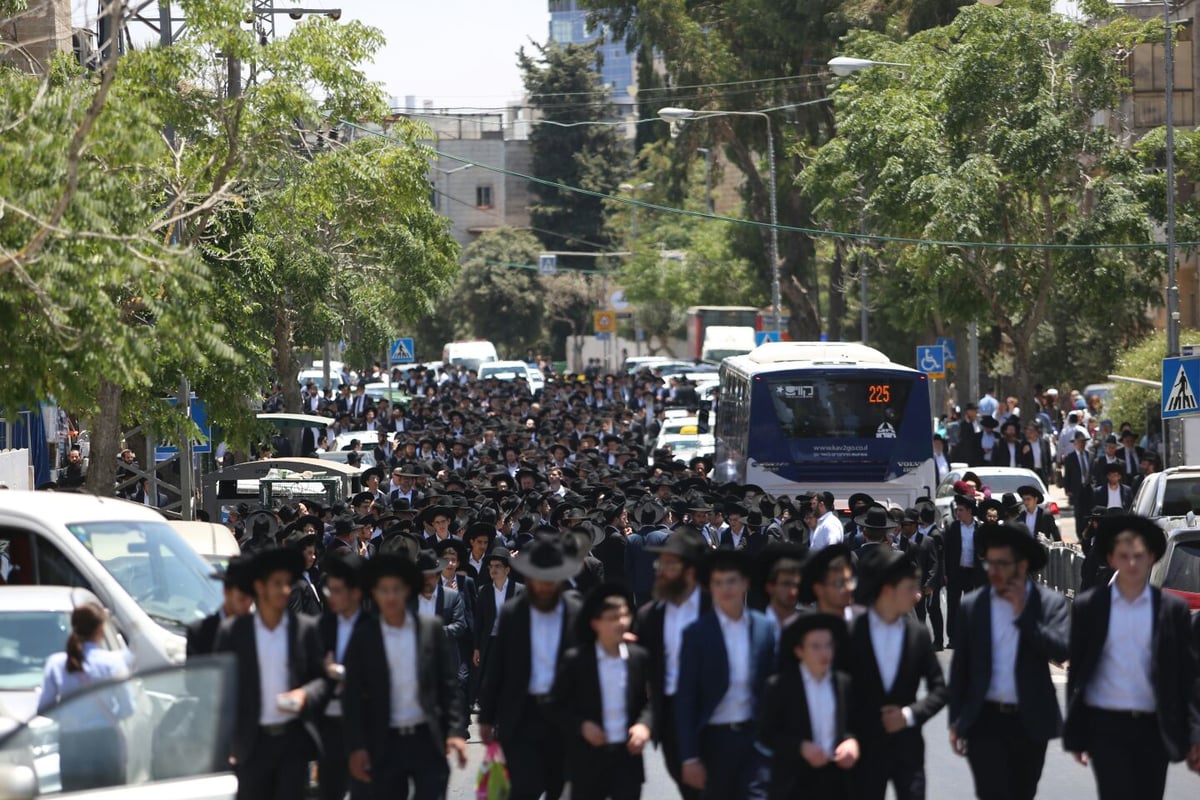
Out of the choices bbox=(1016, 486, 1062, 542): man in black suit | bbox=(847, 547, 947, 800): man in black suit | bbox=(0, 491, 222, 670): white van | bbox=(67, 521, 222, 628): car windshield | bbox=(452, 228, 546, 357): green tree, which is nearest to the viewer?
bbox=(847, 547, 947, 800): man in black suit

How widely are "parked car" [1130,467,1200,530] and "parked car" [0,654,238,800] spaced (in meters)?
12.3

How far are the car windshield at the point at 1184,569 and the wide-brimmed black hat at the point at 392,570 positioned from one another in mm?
7182

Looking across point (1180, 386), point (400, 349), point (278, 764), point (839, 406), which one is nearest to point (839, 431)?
point (839, 406)

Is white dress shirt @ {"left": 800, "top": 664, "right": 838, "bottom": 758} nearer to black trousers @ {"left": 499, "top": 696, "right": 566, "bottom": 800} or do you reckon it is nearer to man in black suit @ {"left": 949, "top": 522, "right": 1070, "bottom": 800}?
man in black suit @ {"left": 949, "top": 522, "right": 1070, "bottom": 800}

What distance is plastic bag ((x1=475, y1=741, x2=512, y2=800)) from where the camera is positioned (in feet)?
28.3

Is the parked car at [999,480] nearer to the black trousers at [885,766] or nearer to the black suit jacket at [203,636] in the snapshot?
the black trousers at [885,766]

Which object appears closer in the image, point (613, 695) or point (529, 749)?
point (613, 695)

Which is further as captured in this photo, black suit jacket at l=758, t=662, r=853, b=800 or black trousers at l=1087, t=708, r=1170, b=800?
black trousers at l=1087, t=708, r=1170, b=800

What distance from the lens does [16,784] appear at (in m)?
6.52

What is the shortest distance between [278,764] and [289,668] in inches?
16.6

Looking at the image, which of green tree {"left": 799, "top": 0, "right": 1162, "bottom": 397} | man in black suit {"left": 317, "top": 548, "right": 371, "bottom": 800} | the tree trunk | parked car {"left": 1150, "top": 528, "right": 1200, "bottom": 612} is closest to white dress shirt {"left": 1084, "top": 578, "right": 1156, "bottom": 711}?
man in black suit {"left": 317, "top": 548, "right": 371, "bottom": 800}

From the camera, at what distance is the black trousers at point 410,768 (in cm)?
841

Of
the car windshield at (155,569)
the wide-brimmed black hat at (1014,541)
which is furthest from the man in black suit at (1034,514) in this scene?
the wide-brimmed black hat at (1014,541)

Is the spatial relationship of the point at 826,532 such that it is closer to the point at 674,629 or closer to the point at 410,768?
the point at 674,629
